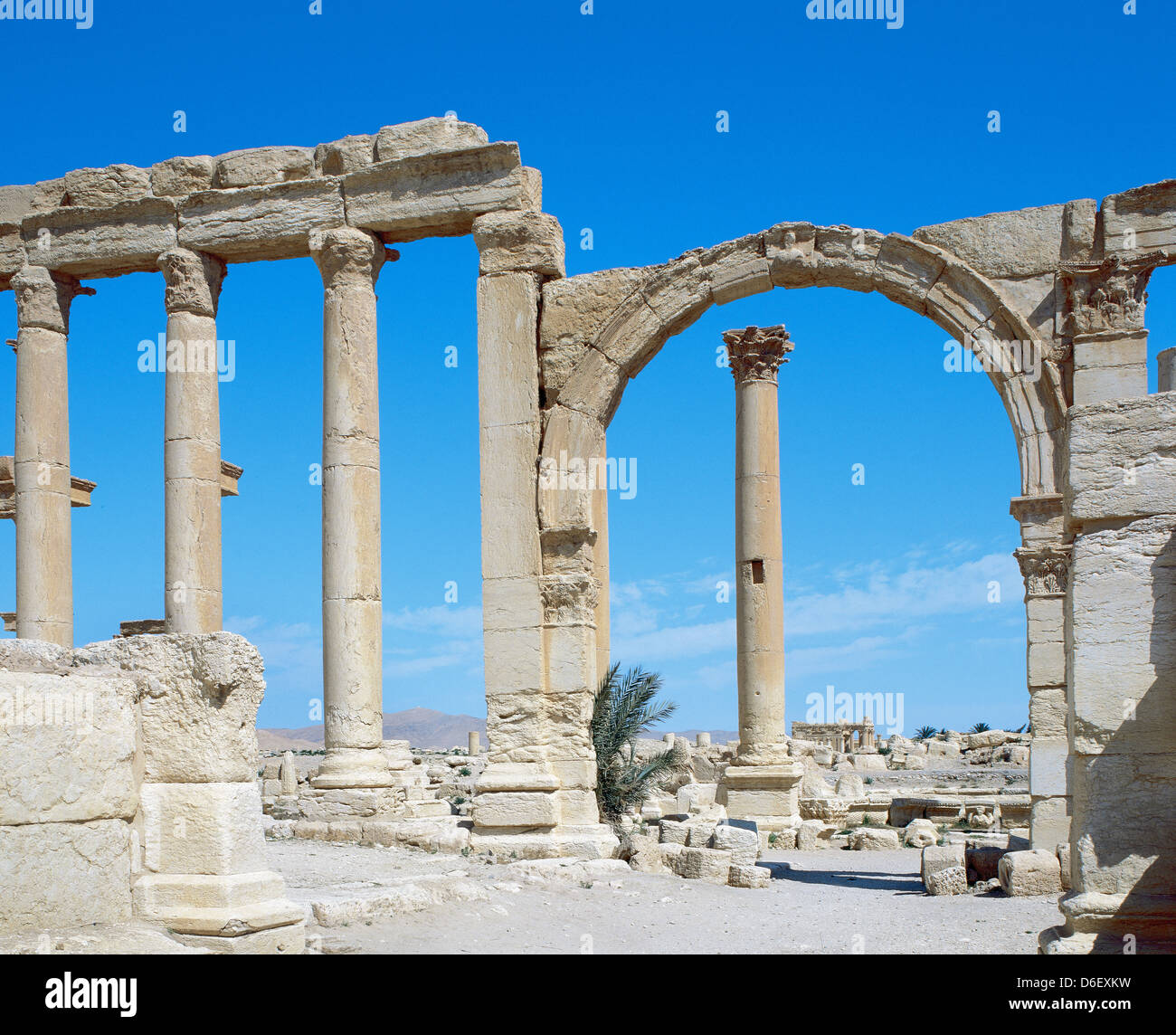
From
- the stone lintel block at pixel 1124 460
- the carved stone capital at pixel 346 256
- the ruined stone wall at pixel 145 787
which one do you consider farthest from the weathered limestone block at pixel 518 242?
the stone lintel block at pixel 1124 460

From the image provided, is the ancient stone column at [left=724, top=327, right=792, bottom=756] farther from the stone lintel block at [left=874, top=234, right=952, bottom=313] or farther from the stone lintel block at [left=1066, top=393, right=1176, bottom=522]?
the stone lintel block at [left=1066, top=393, right=1176, bottom=522]

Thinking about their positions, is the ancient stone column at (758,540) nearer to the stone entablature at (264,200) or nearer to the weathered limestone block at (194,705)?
the stone entablature at (264,200)

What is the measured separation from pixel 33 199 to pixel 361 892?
467 inches

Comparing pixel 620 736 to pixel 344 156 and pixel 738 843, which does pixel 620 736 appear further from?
pixel 344 156

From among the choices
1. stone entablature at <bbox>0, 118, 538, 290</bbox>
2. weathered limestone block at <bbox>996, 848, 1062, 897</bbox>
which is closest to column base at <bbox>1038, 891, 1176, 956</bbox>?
weathered limestone block at <bbox>996, 848, 1062, 897</bbox>

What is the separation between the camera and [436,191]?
15.4 m

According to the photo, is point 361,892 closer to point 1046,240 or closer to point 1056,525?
point 1056,525

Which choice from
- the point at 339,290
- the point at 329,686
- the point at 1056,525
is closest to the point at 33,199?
the point at 339,290

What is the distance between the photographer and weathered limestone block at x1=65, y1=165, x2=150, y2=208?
16.8 meters

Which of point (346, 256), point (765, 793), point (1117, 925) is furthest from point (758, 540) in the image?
point (1117, 925)

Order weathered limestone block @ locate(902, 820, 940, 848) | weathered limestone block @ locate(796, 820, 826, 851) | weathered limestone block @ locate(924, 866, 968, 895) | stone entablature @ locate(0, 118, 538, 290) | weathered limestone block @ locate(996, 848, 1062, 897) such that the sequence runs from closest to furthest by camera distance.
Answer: weathered limestone block @ locate(996, 848, 1062, 897) → weathered limestone block @ locate(924, 866, 968, 895) → stone entablature @ locate(0, 118, 538, 290) → weathered limestone block @ locate(796, 820, 826, 851) → weathered limestone block @ locate(902, 820, 940, 848)

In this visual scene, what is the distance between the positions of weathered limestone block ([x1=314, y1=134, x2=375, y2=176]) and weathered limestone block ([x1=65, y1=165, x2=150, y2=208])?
7.89 feet
